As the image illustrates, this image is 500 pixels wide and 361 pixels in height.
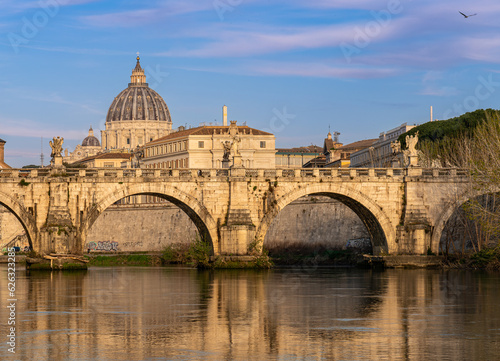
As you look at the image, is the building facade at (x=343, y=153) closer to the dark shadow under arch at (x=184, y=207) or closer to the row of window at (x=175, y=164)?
the row of window at (x=175, y=164)

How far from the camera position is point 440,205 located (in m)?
66.3

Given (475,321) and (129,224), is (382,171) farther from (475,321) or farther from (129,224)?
(129,224)

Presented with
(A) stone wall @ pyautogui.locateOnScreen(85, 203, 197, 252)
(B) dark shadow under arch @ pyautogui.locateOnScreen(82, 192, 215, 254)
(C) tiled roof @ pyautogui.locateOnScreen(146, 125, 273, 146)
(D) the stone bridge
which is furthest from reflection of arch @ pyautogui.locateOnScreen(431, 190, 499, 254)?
(C) tiled roof @ pyautogui.locateOnScreen(146, 125, 273, 146)

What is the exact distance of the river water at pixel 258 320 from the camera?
23.7m

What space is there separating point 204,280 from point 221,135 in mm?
103529

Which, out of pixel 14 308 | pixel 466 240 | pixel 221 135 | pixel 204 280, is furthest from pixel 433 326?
pixel 221 135

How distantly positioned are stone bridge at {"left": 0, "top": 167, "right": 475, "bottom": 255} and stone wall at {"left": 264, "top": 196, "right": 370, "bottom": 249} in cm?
1427

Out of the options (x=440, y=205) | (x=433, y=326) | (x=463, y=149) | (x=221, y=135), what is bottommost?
(x=433, y=326)

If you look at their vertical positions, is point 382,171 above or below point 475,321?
above

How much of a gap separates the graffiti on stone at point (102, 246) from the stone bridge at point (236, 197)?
43426mm

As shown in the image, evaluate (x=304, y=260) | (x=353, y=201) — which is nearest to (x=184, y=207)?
(x=353, y=201)

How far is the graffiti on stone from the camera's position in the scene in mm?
108500

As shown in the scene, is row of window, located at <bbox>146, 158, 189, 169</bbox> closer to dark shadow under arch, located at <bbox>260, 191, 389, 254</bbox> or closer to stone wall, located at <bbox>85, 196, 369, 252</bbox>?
stone wall, located at <bbox>85, 196, 369, 252</bbox>

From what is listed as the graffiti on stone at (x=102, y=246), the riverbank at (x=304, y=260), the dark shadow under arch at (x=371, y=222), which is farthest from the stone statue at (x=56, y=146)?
the graffiti on stone at (x=102, y=246)
